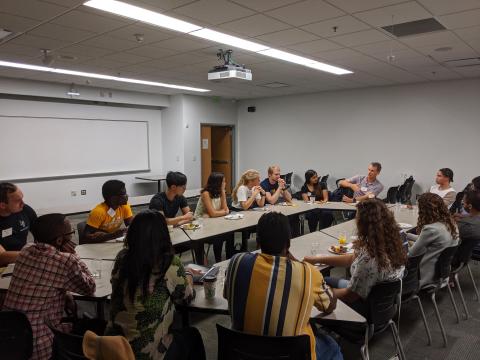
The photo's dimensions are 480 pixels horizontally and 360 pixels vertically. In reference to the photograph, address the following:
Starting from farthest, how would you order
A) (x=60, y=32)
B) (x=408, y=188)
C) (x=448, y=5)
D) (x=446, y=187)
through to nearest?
(x=408, y=188), (x=446, y=187), (x=60, y=32), (x=448, y=5)

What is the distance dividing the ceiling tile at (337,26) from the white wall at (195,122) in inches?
220

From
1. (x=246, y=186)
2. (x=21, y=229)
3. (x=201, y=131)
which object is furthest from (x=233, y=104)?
(x=21, y=229)

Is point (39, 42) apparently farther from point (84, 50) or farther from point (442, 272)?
point (442, 272)

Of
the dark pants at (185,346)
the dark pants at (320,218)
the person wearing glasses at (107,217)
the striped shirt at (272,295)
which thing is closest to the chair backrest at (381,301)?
the striped shirt at (272,295)

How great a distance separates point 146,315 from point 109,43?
363 cm

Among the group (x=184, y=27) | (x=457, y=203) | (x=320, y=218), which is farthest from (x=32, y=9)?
(x=457, y=203)

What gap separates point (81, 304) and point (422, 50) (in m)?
4.75

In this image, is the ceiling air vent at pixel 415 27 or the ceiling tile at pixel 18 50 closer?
the ceiling air vent at pixel 415 27

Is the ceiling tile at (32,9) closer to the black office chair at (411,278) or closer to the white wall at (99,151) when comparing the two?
the black office chair at (411,278)

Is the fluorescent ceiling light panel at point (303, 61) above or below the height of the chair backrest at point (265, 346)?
above

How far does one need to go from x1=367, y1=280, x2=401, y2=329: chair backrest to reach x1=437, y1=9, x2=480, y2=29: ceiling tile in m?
2.60

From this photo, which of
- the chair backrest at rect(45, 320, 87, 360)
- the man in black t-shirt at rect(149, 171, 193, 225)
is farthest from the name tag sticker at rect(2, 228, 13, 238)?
the chair backrest at rect(45, 320, 87, 360)

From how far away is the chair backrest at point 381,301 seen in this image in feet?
7.11

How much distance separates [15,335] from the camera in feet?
6.03
